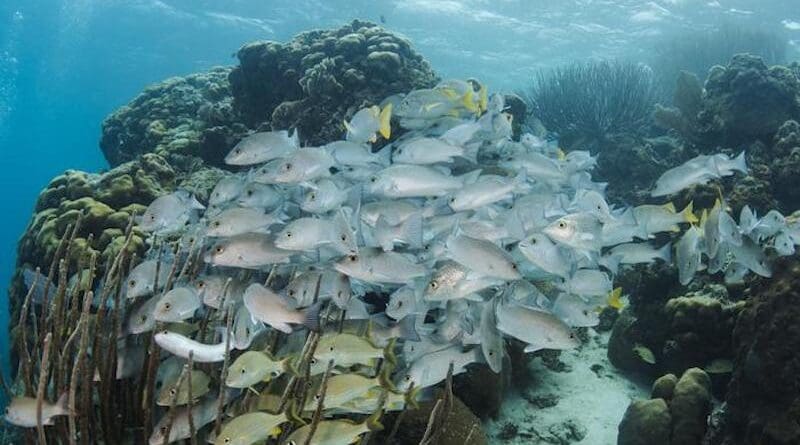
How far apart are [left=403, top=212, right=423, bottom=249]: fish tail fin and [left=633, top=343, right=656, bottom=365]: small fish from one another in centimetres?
391

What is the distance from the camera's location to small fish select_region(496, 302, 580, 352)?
3.40 meters

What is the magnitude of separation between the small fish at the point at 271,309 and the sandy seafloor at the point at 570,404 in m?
3.25

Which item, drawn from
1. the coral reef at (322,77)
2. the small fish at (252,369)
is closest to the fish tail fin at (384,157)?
the small fish at (252,369)

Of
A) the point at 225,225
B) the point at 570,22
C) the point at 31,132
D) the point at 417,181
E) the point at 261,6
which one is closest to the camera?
the point at 225,225

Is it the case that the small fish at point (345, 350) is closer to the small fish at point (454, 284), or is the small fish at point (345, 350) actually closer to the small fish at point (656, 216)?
the small fish at point (454, 284)

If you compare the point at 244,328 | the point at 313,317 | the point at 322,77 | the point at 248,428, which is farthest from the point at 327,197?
the point at 322,77

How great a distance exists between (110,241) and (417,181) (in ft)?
14.2

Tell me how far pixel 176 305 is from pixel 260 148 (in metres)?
2.10

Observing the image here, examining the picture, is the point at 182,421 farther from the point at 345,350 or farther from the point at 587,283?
the point at 587,283

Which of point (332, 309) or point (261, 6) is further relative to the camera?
point (261, 6)

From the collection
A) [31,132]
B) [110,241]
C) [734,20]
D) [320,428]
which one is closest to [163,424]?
[320,428]

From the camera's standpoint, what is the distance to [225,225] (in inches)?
157

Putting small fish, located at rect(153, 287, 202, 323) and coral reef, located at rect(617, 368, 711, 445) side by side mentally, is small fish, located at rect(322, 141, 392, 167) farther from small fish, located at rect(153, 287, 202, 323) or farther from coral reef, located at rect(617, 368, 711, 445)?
coral reef, located at rect(617, 368, 711, 445)

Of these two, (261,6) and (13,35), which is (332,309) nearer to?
(261,6)
